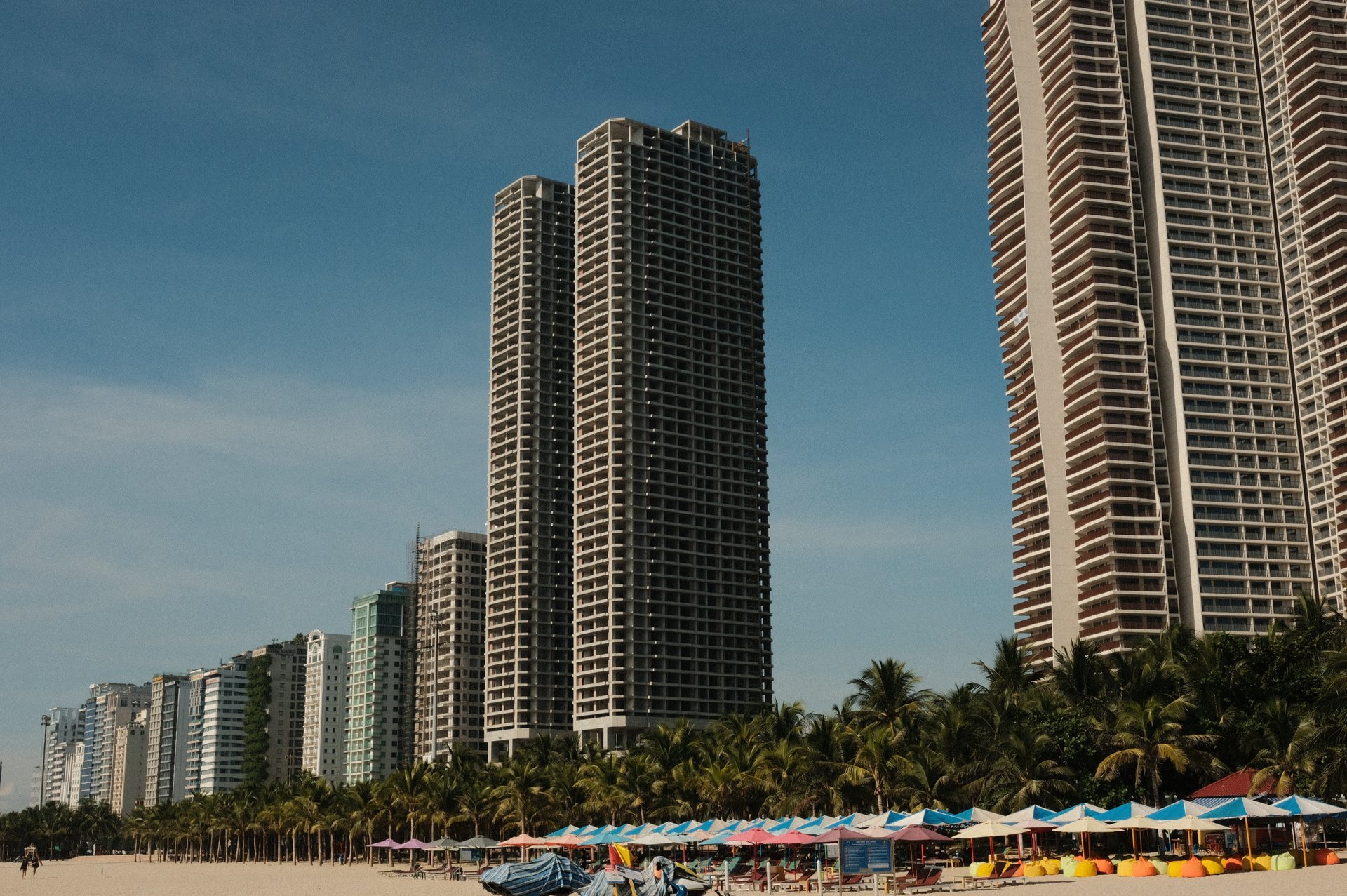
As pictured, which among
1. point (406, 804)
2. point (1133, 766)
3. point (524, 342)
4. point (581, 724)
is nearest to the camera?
point (1133, 766)

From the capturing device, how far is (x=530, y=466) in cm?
16838

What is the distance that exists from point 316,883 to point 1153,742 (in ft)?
159

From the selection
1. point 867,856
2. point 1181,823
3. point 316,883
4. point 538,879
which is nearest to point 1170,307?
point 1181,823

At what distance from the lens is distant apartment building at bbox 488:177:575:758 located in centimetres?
16288

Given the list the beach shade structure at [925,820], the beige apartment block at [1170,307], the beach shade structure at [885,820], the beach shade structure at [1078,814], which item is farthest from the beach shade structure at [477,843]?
the beige apartment block at [1170,307]

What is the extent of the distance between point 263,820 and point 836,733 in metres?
84.6

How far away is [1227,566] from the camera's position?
12838 centimetres

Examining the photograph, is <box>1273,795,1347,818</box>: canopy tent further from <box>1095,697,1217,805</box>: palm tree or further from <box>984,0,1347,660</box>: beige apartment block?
<box>984,0,1347,660</box>: beige apartment block

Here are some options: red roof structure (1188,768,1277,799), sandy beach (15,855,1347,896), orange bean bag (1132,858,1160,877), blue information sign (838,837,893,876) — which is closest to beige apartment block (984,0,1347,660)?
red roof structure (1188,768,1277,799)

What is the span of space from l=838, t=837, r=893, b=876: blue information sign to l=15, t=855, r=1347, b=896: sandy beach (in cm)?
633

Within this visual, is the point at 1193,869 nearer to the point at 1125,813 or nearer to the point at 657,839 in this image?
the point at 1125,813

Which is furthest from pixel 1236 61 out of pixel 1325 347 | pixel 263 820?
pixel 263 820

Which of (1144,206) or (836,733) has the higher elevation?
(1144,206)

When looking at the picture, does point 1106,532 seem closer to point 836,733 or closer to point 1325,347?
point 1325,347
